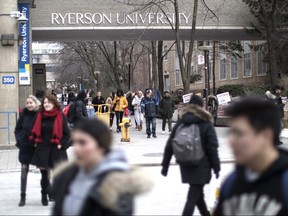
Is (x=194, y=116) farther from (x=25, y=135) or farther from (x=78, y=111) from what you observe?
Answer: (x=78, y=111)

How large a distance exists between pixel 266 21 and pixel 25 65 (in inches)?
450

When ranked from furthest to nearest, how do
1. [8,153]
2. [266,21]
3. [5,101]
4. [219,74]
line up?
[219,74] < [266,21] < [5,101] < [8,153]

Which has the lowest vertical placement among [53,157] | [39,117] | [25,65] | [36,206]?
[36,206]

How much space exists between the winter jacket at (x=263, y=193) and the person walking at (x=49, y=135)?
556 centimetres

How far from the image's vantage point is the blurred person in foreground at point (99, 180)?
9.61ft

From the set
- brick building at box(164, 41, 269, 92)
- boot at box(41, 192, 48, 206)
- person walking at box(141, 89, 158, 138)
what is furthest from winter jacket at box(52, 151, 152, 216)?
brick building at box(164, 41, 269, 92)

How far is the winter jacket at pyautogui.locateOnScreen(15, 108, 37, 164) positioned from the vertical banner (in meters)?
10.8

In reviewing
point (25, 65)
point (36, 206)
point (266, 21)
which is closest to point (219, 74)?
point (266, 21)

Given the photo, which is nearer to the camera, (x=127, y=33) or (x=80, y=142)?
(x=80, y=142)

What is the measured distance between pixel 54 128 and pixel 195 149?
2.70 meters

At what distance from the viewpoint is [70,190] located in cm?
307

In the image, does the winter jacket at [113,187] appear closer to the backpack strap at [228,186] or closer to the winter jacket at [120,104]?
the backpack strap at [228,186]

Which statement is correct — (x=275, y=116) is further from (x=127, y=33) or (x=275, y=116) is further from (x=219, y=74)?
(x=219, y=74)

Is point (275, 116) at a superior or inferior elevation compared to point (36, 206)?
superior
